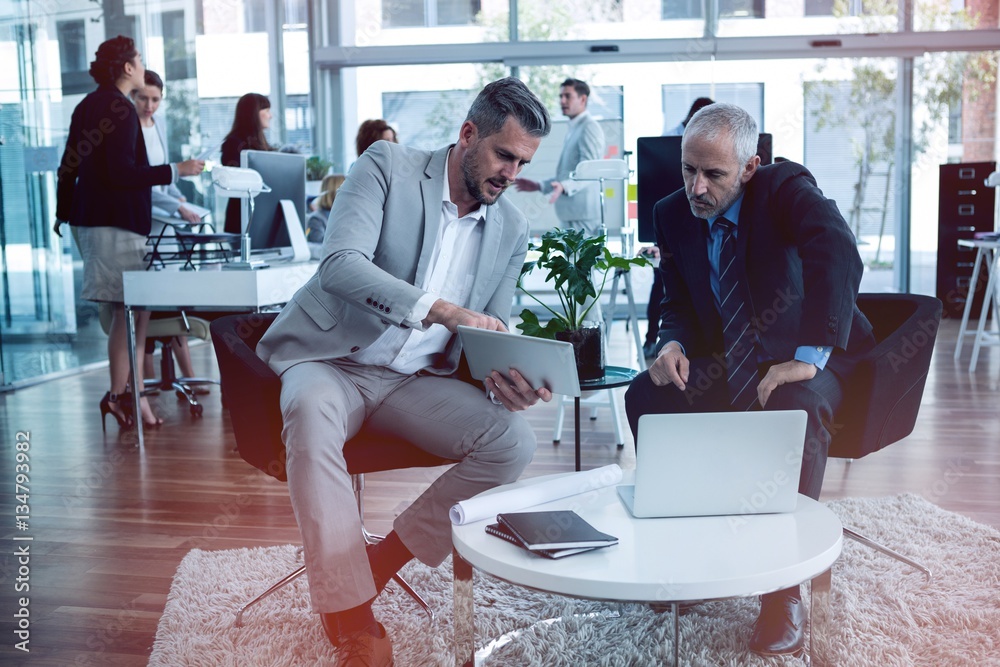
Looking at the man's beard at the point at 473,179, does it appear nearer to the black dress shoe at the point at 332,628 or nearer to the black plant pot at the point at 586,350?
the black plant pot at the point at 586,350

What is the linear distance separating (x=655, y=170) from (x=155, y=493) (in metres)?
2.28

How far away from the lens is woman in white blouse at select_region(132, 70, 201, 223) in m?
4.44

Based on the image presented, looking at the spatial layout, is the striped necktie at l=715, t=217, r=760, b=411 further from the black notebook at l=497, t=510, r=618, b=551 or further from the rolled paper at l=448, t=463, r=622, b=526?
the black notebook at l=497, t=510, r=618, b=551

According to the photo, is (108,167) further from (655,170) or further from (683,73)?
(683,73)

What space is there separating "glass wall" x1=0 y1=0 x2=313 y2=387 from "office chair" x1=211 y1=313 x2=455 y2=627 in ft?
11.2

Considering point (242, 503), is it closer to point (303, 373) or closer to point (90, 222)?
point (303, 373)

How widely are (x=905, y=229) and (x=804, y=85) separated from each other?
5.06ft

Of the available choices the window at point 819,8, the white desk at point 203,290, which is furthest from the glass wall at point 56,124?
the window at point 819,8

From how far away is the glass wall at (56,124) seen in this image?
5.34m

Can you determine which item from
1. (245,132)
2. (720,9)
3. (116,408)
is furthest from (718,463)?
(720,9)

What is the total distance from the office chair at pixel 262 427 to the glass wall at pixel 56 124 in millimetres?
3410

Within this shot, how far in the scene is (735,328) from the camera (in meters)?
2.41

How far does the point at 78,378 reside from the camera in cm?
573

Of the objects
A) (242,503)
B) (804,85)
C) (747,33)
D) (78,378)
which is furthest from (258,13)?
(242,503)
